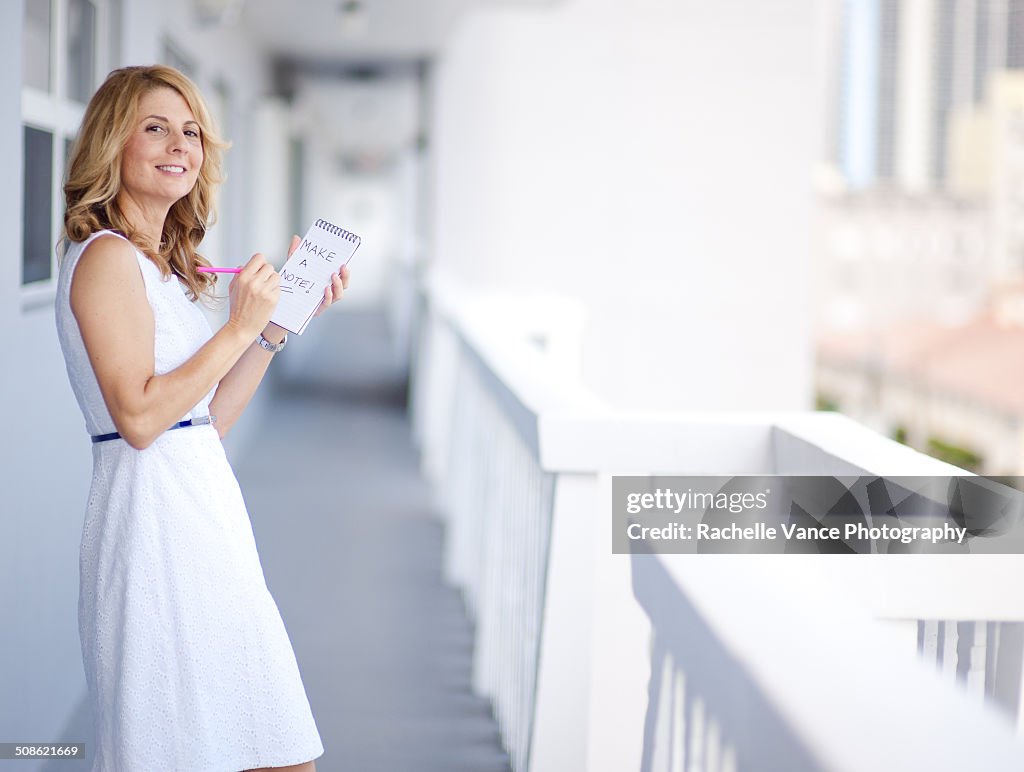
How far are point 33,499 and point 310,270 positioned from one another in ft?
4.02

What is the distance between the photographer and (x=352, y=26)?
6.64m

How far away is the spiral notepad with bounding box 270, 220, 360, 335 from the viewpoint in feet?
5.54

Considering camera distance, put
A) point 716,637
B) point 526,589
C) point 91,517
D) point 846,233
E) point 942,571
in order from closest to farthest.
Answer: point 716,637 < point 942,571 < point 91,517 < point 526,589 < point 846,233

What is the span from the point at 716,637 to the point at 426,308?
7.23 m

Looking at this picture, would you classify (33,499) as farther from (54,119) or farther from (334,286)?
(334,286)

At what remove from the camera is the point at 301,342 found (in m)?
11.8

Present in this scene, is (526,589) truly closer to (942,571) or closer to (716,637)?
(942,571)

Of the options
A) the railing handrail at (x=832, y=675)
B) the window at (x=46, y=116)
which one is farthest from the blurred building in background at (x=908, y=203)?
the railing handrail at (x=832, y=675)

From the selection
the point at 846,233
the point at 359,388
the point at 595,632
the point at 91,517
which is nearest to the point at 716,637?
the point at 91,517

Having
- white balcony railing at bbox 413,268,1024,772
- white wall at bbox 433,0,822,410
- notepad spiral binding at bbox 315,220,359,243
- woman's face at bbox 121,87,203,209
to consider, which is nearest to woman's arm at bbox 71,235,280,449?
woman's face at bbox 121,87,203,209

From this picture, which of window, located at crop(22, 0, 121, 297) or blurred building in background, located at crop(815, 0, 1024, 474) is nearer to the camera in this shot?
window, located at crop(22, 0, 121, 297)

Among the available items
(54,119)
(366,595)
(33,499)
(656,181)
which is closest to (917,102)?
(656,181)

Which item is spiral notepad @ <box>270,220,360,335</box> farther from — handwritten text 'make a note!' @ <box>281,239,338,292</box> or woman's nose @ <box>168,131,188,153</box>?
woman's nose @ <box>168,131,188,153</box>

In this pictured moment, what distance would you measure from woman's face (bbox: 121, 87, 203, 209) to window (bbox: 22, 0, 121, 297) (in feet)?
3.58
